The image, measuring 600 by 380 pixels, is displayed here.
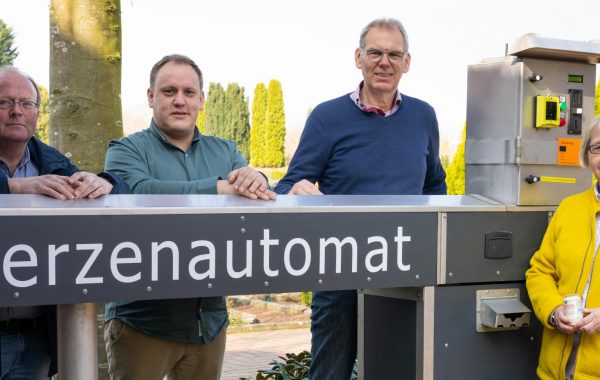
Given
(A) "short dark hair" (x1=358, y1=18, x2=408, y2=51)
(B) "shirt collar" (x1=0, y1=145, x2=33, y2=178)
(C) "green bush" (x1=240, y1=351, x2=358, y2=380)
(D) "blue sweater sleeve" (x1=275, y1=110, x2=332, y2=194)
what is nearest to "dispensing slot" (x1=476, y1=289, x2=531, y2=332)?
(D) "blue sweater sleeve" (x1=275, y1=110, x2=332, y2=194)

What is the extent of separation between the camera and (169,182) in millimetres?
2734

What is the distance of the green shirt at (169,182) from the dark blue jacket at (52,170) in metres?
0.12

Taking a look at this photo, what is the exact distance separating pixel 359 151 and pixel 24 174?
129 cm

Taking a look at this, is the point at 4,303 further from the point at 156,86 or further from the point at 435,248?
the point at 435,248

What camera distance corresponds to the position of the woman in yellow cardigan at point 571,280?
2.62 meters

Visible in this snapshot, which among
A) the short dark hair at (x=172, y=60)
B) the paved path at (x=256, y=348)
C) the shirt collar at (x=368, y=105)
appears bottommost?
the paved path at (x=256, y=348)

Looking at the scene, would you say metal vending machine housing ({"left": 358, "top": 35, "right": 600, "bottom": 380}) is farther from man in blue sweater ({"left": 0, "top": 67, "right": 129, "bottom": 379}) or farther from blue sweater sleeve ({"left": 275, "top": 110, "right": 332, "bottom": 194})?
man in blue sweater ({"left": 0, "top": 67, "right": 129, "bottom": 379})

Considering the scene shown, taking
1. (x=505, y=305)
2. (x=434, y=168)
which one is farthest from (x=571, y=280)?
(x=434, y=168)

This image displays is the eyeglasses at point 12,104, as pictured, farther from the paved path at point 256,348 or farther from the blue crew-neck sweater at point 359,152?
the paved path at point 256,348

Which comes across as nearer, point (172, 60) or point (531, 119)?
point (531, 119)

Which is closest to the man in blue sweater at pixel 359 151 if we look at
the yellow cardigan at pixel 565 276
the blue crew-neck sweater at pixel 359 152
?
the blue crew-neck sweater at pixel 359 152

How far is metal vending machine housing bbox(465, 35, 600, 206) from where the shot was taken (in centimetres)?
283

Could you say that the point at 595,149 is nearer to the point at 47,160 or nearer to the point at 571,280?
the point at 571,280

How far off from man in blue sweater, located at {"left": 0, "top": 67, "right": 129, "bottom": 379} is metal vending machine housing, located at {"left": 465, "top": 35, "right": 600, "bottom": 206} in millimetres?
1361
